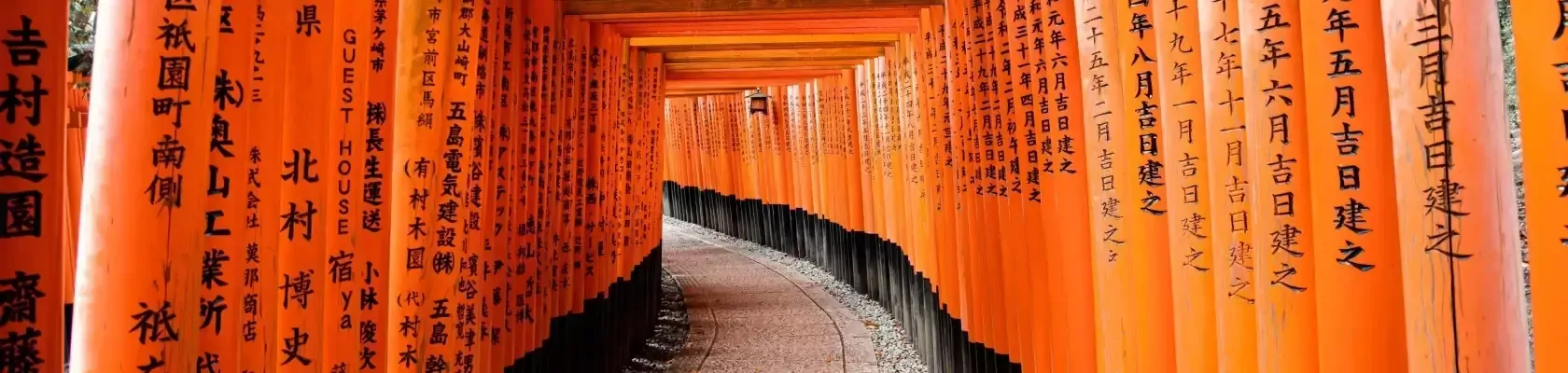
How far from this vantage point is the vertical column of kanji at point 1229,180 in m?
2.16

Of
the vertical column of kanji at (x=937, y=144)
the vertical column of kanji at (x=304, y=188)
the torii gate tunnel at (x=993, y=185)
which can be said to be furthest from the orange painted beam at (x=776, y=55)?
the vertical column of kanji at (x=304, y=188)

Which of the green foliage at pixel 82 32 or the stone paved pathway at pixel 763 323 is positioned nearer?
the green foliage at pixel 82 32

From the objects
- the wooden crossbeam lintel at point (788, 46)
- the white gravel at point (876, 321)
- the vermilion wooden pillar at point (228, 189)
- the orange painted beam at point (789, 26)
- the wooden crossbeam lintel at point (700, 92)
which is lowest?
the white gravel at point (876, 321)

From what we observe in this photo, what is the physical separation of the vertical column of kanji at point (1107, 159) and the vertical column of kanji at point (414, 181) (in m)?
2.53

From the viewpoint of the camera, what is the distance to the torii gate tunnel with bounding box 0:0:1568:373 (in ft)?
5.21

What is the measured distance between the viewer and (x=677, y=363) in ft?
27.2

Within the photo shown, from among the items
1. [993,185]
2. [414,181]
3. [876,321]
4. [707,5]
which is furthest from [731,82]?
[414,181]

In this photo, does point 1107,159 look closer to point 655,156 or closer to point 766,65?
point 766,65

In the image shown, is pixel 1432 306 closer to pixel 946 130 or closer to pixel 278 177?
pixel 278 177

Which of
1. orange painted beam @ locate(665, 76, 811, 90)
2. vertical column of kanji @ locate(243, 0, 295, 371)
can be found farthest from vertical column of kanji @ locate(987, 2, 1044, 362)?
orange painted beam @ locate(665, 76, 811, 90)

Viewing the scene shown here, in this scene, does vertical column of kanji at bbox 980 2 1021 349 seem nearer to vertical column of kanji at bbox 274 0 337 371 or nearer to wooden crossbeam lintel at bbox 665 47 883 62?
vertical column of kanji at bbox 274 0 337 371

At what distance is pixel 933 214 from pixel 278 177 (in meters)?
5.58

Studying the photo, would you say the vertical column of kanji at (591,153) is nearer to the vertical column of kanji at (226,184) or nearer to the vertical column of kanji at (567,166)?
the vertical column of kanji at (567,166)

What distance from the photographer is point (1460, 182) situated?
162 centimetres
